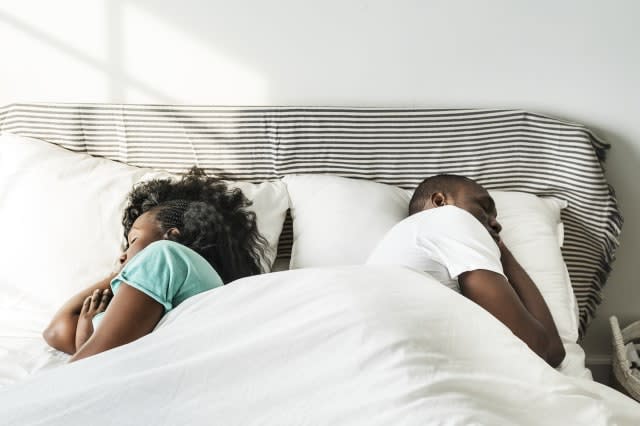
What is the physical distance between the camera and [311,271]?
1196 mm

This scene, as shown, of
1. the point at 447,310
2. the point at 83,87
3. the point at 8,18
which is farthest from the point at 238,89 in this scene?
the point at 447,310

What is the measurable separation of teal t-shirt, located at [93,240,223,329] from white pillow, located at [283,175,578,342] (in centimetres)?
43

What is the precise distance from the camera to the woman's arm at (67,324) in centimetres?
143

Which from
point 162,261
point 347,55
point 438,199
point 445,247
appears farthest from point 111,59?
point 445,247

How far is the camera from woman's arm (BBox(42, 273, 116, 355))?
143 cm

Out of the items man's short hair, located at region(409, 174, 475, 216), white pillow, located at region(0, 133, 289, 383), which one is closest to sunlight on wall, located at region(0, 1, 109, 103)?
white pillow, located at region(0, 133, 289, 383)

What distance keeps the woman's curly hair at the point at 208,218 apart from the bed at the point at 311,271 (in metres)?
0.07

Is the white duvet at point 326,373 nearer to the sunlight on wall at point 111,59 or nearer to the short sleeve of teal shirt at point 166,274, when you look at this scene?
the short sleeve of teal shirt at point 166,274

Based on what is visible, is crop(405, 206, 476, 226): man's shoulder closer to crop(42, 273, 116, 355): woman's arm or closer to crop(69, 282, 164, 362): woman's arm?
crop(69, 282, 164, 362): woman's arm

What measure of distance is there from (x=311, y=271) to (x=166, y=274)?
0.91ft

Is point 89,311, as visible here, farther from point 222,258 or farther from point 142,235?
point 222,258

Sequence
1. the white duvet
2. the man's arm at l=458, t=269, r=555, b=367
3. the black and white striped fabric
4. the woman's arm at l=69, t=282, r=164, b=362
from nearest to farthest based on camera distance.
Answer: the white duvet < the woman's arm at l=69, t=282, r=164, b=362 < the man's arm at l=458, t=269, r=555, b=367 < the black and white striped fabric

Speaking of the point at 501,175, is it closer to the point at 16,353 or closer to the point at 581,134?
the point at 581,134

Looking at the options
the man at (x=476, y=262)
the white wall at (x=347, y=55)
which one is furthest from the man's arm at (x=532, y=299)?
the white wall at (x=347, y=55)
